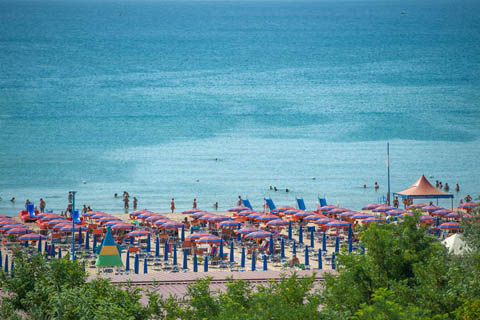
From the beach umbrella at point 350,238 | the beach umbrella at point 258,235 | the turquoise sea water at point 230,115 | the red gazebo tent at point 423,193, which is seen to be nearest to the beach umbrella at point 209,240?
the beach umbrella at point 258,235


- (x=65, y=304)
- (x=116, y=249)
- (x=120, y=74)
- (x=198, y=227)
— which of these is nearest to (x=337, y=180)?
(x=198, y=227)

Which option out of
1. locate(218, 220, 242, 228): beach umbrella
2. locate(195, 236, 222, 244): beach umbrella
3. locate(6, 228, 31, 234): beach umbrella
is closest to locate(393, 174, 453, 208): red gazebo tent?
locate(218, 220, 242, 228): beach umbrella

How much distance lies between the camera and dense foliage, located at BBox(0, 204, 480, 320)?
1534cm

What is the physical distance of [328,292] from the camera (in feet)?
53.9

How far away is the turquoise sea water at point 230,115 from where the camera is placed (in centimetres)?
6006

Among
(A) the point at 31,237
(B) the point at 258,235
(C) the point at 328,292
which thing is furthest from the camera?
(A) the point at 31,237

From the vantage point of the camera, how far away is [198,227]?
1358 inches

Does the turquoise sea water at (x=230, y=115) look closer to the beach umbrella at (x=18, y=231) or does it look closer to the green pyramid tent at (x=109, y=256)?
the beach umbrella at (x=18, y=231)

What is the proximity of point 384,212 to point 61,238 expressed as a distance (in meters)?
15.0

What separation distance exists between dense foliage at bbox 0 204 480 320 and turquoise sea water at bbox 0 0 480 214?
29904 mm

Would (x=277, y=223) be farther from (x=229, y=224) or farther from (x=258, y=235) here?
(x=258, y=235)

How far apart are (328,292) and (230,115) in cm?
8594

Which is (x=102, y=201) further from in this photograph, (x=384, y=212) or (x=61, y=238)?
(x=384, y=212)

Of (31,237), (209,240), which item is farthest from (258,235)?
(31,237)
